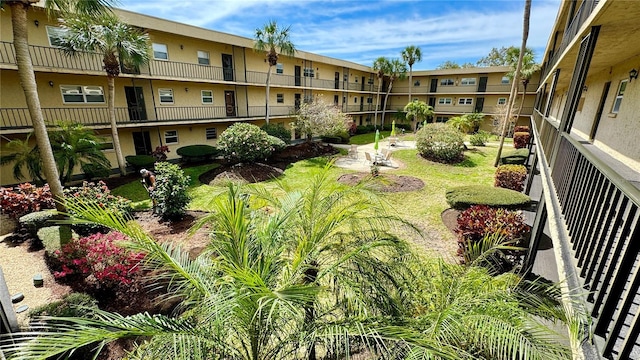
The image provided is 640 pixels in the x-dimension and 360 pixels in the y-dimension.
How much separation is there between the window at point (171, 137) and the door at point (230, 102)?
4437 millimetres

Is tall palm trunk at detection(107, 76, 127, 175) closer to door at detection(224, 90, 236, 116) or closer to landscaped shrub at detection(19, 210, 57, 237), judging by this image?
landscaped shrub at detection(19, 210, 57, 237)

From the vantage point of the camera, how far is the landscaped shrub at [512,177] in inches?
469

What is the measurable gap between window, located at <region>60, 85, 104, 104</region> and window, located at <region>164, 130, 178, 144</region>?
3946mm

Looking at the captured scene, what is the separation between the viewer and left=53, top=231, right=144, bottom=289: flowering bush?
5.67m

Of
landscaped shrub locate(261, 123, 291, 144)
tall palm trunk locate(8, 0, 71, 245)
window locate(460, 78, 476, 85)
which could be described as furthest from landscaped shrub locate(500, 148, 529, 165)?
window locate(460, 78, 476, 85)

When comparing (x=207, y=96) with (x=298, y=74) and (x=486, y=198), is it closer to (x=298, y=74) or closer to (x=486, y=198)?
(x=298, y=74)

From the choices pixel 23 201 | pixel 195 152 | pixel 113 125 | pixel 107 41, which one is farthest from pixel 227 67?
pixel 23 201

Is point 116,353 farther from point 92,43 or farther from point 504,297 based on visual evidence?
point 92,43

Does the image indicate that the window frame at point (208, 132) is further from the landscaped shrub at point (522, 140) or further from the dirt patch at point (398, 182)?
the landscaped shrub at point (522, 140)

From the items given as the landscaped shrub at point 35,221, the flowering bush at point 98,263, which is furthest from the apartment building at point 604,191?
the landscaped shrub at point 35,221

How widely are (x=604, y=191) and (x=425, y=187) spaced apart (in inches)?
439

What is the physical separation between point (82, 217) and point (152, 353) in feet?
5.47

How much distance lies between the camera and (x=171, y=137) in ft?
60.6

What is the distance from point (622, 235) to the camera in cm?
203
